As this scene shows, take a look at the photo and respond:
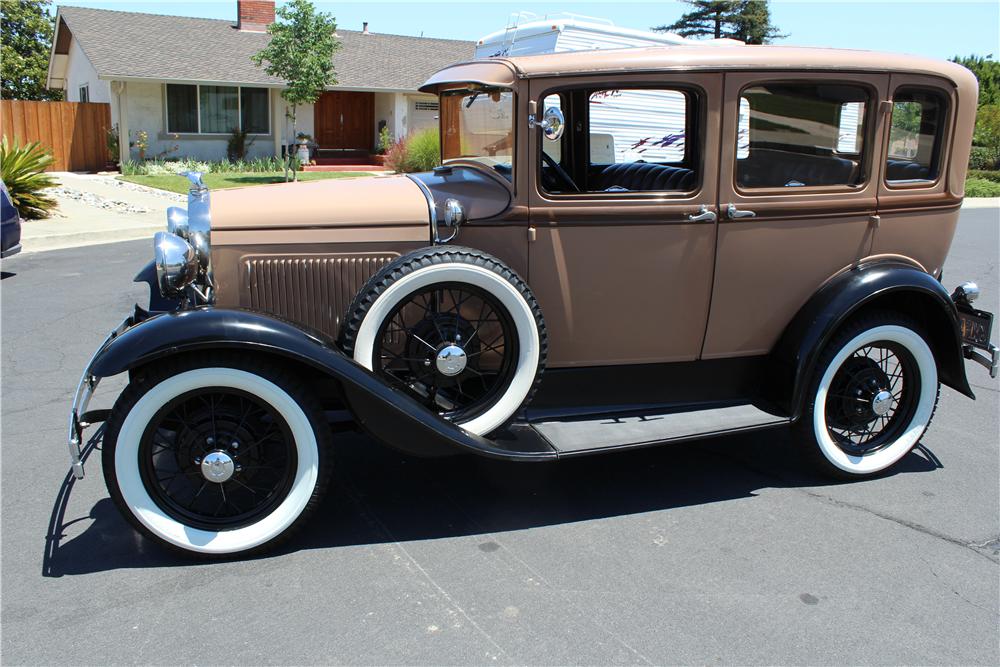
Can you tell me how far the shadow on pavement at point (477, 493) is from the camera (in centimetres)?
328

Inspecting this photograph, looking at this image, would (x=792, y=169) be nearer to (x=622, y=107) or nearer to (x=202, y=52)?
(x=622, y=107)

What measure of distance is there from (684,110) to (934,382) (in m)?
1.86

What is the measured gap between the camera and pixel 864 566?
3.19 metres

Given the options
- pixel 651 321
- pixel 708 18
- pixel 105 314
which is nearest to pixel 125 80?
pixel 105 314

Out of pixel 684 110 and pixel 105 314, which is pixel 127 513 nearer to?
pixel 684 110

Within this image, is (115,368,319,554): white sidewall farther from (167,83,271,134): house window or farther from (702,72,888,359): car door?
(167,83,271,134): house window

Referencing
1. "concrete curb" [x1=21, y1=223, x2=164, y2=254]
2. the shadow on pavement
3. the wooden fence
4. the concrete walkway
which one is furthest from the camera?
the wooden fence

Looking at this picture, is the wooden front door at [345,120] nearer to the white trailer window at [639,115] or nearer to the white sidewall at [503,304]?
the white trailer window at [639,115]

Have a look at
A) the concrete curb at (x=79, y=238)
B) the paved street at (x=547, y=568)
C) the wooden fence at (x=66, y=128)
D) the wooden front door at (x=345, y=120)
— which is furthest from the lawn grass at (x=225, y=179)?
the paved street at (x=547, y=568)

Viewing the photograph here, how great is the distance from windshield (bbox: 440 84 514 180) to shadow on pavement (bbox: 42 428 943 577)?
4.89 ft

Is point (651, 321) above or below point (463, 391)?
above

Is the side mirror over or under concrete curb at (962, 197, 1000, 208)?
over

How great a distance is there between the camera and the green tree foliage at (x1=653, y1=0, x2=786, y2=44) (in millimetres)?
37250

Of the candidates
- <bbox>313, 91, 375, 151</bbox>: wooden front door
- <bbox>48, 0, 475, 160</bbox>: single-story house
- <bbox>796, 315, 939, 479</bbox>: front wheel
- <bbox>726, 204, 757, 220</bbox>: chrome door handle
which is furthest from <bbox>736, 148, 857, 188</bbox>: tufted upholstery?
<bbox>313, 91, 375, 151</bbox>: wooden front door
